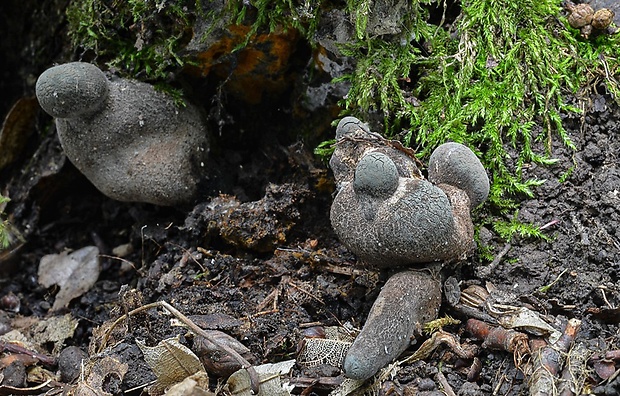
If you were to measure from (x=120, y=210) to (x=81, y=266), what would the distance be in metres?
0.31

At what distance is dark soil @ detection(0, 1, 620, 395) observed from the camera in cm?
203

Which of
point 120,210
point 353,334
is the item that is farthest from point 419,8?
point 120,210

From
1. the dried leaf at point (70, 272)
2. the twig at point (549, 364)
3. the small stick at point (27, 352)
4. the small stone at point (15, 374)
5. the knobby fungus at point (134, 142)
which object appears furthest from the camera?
the dried leaf at point (70, 272)

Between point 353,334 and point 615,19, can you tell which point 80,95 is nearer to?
point 353,334

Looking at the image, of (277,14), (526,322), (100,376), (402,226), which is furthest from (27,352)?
(526,322)

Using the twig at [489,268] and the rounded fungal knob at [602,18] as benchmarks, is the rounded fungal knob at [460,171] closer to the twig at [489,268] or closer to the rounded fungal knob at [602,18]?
the twig at [489,268]

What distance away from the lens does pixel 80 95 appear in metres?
2.41

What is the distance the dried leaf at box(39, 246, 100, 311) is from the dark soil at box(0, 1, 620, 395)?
1.7 inches

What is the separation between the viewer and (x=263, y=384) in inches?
73.7

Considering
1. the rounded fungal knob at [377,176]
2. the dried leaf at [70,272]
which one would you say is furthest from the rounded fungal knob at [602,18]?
the dried leaf at [70,272]

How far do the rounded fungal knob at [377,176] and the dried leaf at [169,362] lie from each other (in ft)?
2.32

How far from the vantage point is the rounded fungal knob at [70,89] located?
2.37 meters

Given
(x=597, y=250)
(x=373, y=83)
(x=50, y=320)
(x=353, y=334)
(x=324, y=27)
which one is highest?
(x=324, y=27)

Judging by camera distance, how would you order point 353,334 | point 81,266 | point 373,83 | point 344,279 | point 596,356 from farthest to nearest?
1. point 81,266
2. point 373,83
3. point 344,279
4. point 353,334
5. point 596,356
